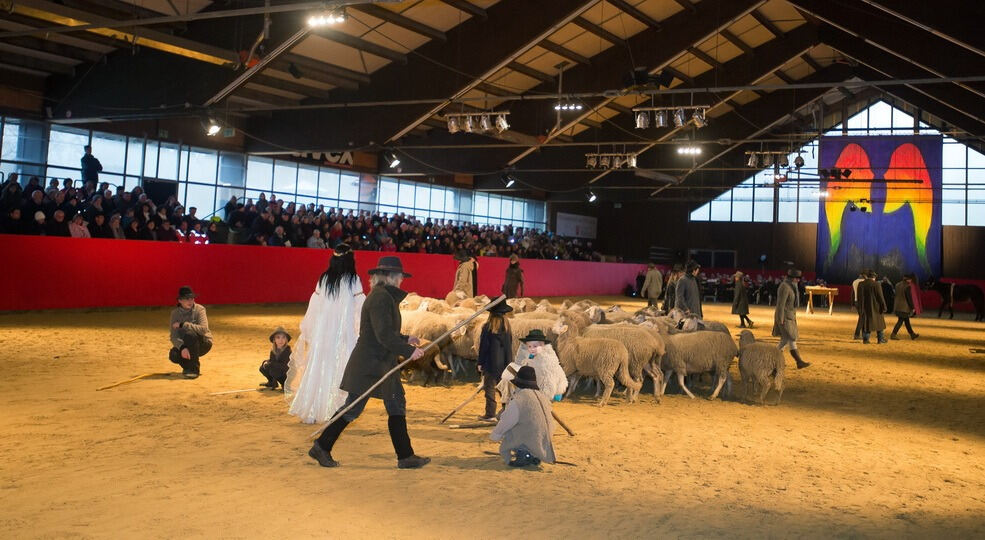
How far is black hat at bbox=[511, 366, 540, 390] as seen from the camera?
6512 millimetres

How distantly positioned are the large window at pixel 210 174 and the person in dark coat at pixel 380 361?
17.7 m

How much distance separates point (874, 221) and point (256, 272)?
102 ft

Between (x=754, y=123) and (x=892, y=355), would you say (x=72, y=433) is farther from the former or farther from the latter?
(x=754, y=123)

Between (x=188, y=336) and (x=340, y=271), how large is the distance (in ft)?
12.0

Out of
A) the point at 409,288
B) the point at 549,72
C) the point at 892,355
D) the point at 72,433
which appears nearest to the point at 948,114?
the point at 549,72

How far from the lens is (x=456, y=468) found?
6270mm

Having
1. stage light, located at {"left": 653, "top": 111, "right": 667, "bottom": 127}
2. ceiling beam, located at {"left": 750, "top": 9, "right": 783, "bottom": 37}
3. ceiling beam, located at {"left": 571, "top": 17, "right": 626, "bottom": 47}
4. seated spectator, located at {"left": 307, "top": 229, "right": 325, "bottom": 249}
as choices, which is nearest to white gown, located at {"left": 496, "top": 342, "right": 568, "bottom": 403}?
stage light, located at {"left": 653, "top": 111, "right": 667, "bottom": 127}

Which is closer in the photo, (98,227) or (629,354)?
(629,354)

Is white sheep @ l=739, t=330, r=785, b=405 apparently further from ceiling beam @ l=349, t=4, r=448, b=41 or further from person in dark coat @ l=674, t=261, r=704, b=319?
ceiling beam @ l=349, t=4, r=448, b=41

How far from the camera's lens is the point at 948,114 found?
114 feet

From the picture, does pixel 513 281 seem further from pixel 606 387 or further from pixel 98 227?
pixel 98 227

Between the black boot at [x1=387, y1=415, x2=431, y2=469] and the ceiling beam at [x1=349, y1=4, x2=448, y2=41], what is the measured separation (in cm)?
1494

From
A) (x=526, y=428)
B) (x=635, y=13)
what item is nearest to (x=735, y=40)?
(x=635, y=13)

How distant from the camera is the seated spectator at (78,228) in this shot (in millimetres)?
16844
